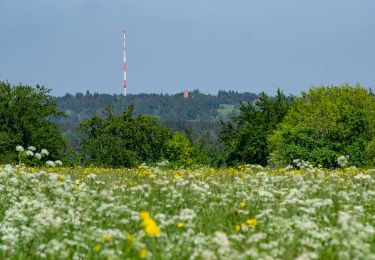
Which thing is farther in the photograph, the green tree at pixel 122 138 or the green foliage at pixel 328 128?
the green tree at pixel 122 138

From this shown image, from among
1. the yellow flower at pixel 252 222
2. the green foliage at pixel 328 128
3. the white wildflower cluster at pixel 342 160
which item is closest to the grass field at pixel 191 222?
the yellow flower at pixel 252 222

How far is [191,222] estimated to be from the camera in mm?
7430

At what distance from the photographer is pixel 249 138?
78375mm

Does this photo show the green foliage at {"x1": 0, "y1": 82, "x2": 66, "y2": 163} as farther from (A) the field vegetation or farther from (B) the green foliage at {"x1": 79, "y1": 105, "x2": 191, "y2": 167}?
(B) the green foliage at {"x1": 79, "y1": 105, "x2": 191, "y2": 167}

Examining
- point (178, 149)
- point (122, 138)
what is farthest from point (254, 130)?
point (178, 149)

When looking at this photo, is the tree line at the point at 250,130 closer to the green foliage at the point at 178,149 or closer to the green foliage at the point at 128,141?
the green foliage at the point at 128,141

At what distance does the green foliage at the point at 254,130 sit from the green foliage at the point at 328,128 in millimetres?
4227

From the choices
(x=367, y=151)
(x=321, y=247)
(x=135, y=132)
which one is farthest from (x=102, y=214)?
(x=135, y=132)

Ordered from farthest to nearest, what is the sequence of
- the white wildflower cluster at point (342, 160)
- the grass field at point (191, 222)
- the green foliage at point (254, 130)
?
the green foliage at point (254, 130)
the white wildflower cluster at point (342, 160)
the grass field at point (191, 222)

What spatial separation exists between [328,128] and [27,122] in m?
36.6

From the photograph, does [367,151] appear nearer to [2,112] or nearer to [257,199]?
[2,112]

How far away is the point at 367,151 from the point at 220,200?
51787 mm

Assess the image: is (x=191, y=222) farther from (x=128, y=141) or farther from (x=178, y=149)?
(x=178, y=149)

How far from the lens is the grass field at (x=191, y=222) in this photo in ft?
19.2
